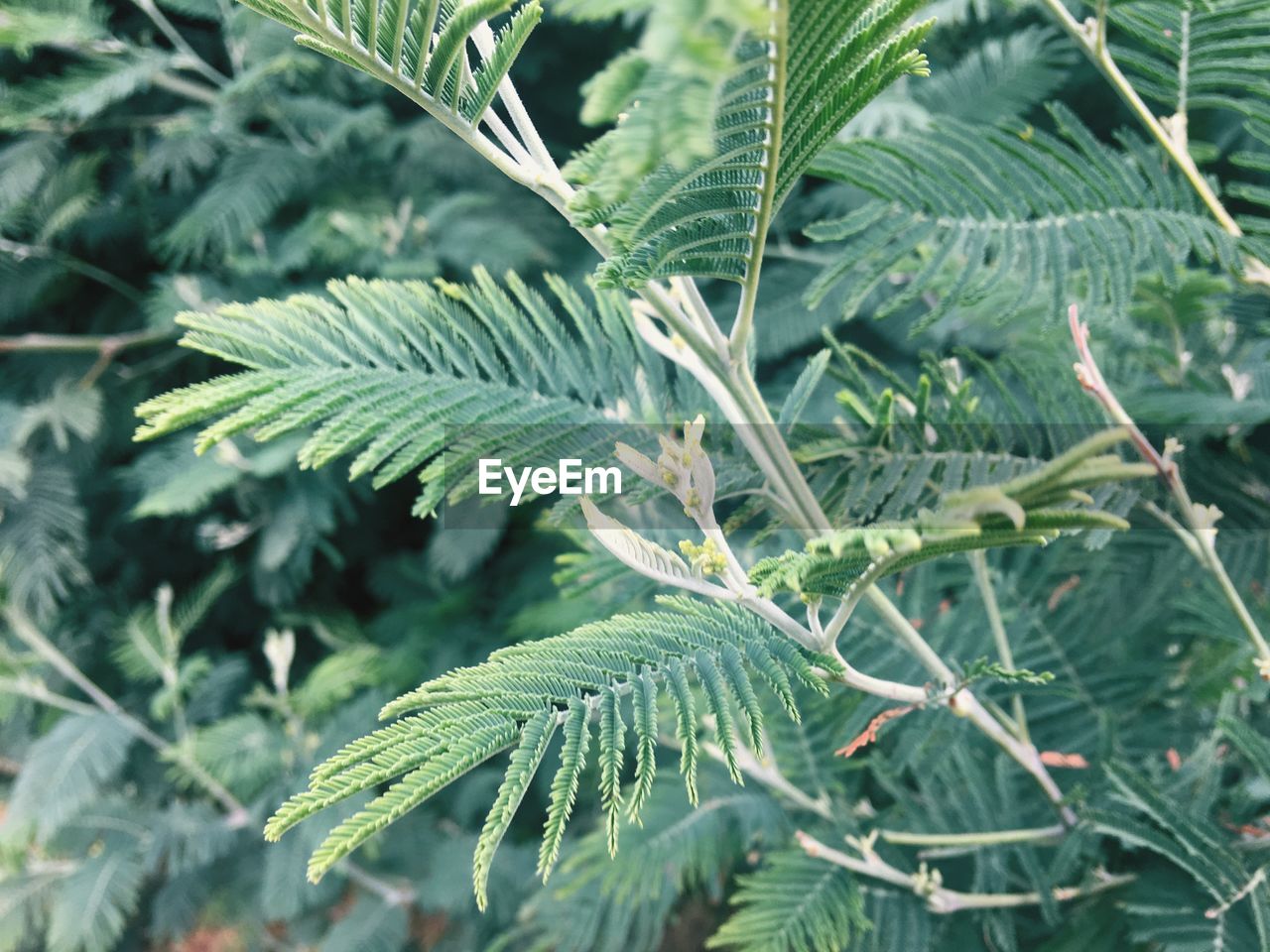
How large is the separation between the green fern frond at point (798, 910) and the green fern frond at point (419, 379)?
0.87ft

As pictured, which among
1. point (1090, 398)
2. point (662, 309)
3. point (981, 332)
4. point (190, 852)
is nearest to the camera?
point (662, 309)

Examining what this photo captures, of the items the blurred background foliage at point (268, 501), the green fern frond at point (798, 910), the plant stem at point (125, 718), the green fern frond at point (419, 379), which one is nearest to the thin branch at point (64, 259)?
the blurred background foliage at point (268, 501)

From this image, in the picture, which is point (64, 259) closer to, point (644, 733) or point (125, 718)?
point (125, 718)

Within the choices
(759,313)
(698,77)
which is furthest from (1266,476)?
(698,77)

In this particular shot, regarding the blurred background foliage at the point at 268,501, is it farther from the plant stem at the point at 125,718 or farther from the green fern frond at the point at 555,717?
the green fern frond at the point at 555,717

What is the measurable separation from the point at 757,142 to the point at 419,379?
176 millimetres

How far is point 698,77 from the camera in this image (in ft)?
0.62

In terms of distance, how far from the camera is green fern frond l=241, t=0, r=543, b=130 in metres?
0.28

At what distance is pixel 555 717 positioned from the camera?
286 mm

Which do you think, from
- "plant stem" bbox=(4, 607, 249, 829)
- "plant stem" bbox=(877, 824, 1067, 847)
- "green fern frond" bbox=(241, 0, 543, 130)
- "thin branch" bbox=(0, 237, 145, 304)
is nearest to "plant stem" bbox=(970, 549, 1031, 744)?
"plant stem" bbox=(877, 824, 1067, 847)

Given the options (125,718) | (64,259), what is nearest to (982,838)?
(125,718)

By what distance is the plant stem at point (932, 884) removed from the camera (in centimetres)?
48

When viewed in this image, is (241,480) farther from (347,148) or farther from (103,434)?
(347,148)

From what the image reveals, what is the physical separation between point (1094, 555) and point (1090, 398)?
21 cm
